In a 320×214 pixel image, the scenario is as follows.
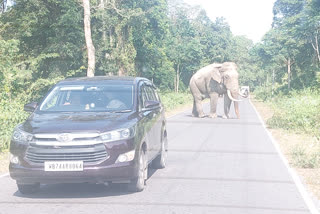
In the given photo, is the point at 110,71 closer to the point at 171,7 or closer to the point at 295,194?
the point at 295,194

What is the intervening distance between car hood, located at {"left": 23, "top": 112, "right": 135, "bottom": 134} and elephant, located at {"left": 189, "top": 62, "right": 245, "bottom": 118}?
60.6 ft

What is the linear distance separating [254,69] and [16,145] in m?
120

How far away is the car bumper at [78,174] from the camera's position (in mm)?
6852

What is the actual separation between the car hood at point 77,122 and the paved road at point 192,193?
3.24 feet

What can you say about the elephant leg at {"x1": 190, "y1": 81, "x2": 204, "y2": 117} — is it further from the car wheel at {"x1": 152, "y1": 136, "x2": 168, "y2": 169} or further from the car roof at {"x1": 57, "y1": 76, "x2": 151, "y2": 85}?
the car roof at {"x1": 57, "y1": 76, "x2": 151, "y2": 85}

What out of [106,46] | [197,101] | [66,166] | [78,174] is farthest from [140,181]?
[106,46]

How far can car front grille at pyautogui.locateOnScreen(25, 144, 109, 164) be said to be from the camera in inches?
269

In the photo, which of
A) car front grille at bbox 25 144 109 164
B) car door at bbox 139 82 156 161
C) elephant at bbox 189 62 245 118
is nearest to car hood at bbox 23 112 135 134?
car front grille at bbox 25 144 109 164

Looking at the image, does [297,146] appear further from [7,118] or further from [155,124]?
[7,118]

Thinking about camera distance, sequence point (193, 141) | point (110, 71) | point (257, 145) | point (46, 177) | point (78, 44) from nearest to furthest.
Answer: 1. point (46, 177)
2. point (257, 145)
3. point (193, 141)
4. point (78, 44)
5. point (110, 71)

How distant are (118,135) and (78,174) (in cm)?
77

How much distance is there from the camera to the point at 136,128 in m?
7.45

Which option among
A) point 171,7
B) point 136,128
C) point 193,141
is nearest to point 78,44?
point 193,141

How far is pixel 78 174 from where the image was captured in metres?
6.84
